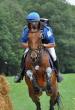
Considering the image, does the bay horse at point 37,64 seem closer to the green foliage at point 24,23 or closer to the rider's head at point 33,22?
the rider's head at point 33,22

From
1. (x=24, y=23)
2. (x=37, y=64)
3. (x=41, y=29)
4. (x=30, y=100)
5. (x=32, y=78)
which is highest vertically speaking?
(x=41, y=29)

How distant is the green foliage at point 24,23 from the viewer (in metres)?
75.0

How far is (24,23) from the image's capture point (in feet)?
274

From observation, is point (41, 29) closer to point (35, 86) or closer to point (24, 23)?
point (35, 86)

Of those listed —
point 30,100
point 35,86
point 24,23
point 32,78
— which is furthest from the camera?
point 24,23

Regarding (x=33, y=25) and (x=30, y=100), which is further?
(x=30, y=100)

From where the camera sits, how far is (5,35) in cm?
7488

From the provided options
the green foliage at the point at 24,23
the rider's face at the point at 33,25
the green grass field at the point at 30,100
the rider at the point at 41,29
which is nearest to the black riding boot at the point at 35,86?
the rider at the point at 41,29

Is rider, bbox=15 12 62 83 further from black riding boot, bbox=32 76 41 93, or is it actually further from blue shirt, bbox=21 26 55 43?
black riding boot, bbox=32 76 41 93

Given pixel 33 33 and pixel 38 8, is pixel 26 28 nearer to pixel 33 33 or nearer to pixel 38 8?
pixel 33 33

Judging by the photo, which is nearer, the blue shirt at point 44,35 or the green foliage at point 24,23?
the blue shirt at point 44,35

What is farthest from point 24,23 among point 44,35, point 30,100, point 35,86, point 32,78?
point 32,78

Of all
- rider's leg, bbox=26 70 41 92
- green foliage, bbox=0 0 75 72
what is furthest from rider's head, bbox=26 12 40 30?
green foliage, bbox=0 0 75 72

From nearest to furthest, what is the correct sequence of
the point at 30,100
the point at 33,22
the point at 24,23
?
the point at 33,22, the point at 30,100, the point at 24,23
